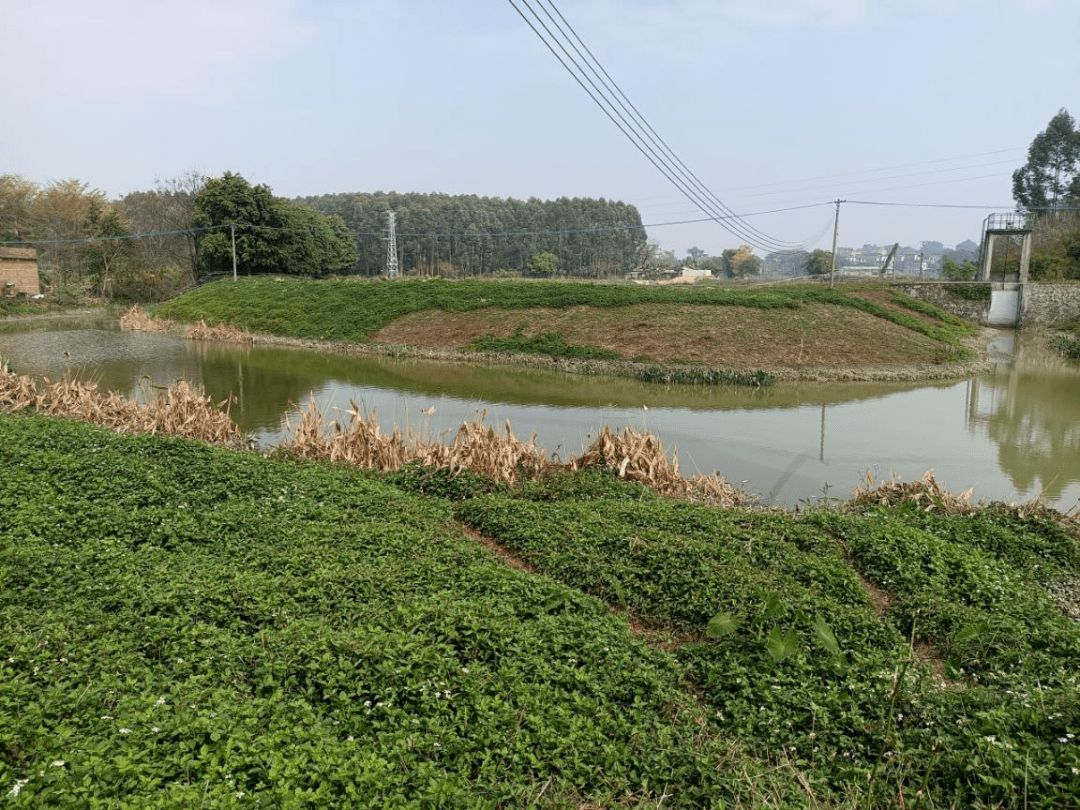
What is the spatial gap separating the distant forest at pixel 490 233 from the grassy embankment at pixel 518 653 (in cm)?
5498

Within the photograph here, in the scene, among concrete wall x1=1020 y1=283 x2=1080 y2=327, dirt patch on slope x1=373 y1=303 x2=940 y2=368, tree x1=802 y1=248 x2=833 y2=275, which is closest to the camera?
dirt patch on slope x1=373 y1=303 x2=940 y2=368

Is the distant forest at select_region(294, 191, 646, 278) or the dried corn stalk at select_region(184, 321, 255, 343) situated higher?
the distant forest at select_region(294, 191, 646, 278)

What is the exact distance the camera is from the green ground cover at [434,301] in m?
27.1

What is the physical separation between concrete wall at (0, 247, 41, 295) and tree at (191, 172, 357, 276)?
837 cm

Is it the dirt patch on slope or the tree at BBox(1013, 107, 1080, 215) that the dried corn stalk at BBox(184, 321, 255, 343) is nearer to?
the dirt patch on slope

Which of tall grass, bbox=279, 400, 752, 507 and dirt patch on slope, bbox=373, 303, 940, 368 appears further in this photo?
dirt patch on slope, bbox=373, 303, 940, 368

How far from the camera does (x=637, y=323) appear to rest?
25.5 metres

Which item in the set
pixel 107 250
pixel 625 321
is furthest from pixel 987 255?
pixel 107 250

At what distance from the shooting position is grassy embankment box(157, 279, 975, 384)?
75.2ft

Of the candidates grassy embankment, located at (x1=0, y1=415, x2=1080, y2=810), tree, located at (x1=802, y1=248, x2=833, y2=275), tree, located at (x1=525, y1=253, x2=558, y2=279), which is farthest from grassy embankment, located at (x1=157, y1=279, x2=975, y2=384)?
tree, located at (x1=802, y1=248, x2=833, y2=275)

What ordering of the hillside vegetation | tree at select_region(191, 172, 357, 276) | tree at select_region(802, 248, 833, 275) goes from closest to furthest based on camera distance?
A: 1. the hillside vegetation
2. tree at select_region(191, 172, 357, 276)
3. tree at select_region(802, 248, 833, 275)

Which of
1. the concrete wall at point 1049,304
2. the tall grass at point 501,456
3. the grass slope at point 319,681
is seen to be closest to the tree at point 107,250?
the tall grass at point 501,456

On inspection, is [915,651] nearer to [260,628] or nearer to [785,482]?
[260,628]

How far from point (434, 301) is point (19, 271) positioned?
25.5m
